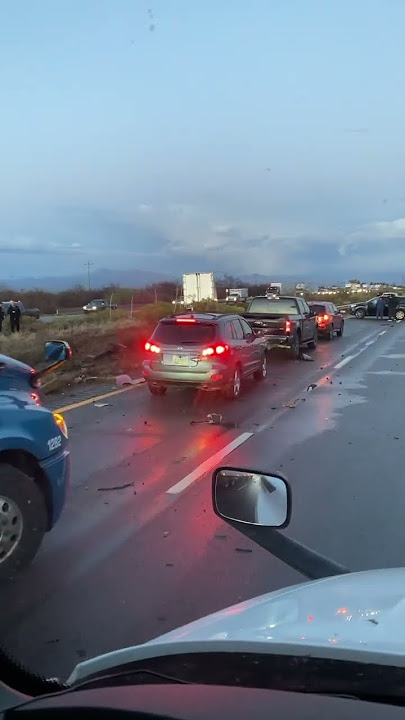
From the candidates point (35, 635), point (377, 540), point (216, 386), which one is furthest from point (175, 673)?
point (216, 386)

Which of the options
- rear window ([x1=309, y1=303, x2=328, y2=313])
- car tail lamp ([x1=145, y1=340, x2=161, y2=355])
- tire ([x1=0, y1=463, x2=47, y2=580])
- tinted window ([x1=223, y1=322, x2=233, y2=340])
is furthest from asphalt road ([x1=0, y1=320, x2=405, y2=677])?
rear window ([x1=309, y1=303, x2=328, y2=313])

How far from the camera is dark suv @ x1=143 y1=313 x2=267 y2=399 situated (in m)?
12.5

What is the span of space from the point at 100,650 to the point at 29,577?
46.4 inches

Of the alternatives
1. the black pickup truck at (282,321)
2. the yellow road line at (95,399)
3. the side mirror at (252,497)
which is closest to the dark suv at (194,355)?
the yellow road line at (95,399)

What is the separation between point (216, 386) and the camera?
498 inches

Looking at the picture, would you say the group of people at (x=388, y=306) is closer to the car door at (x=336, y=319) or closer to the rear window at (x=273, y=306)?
the car door at (x=336, y=319)

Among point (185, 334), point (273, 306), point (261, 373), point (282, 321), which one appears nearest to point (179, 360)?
point (185, 334)

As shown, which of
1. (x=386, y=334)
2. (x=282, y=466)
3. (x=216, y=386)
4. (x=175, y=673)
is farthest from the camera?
(x=386, y=334)

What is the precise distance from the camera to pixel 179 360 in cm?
1255

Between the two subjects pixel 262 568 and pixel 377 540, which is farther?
pixel 377 540

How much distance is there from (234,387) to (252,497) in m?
10.1

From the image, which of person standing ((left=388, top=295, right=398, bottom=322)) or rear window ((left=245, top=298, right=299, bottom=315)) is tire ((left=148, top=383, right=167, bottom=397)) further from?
person standing ((left=388, top=295, right=398, bottom=322))

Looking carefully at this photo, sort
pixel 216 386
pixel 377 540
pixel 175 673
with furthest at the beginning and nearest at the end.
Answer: pixel 216 386 → pixel 377 540 → pixel 175 673

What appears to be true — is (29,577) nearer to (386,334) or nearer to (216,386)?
(216,386)
